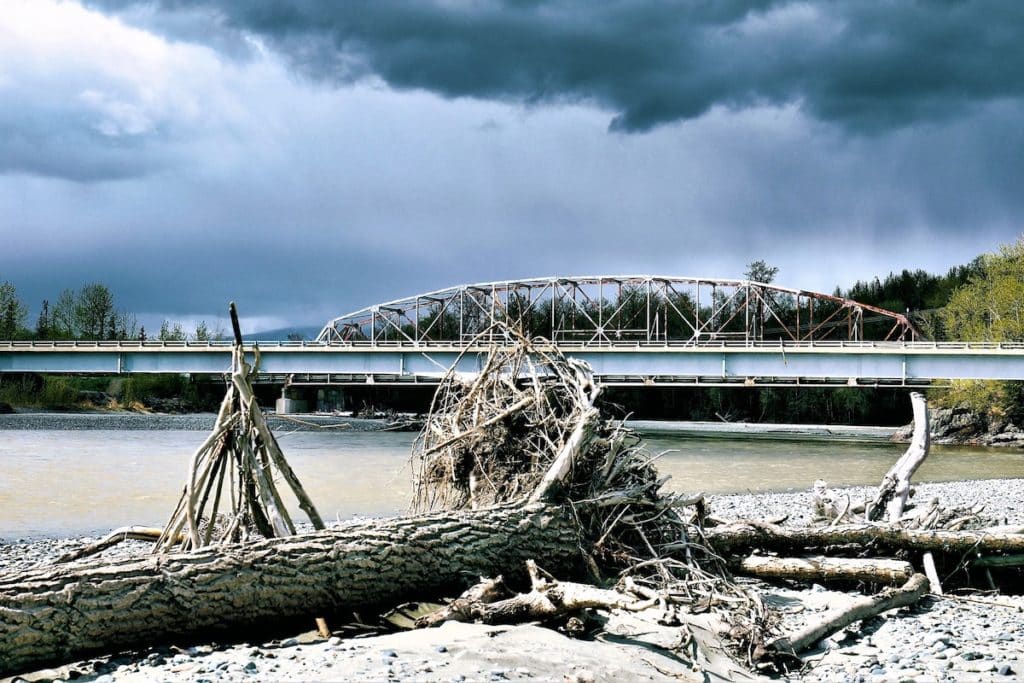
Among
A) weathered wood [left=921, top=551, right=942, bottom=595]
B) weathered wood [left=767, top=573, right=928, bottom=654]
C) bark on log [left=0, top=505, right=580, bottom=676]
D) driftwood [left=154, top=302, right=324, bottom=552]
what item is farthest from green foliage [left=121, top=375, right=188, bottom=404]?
weathered wood [left=767, top=573, right=928, bottom=654]

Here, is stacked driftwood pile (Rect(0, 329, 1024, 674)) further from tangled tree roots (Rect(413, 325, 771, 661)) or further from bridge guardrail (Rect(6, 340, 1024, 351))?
bridge guardrail (Rect(6, 340, 1024, 351))

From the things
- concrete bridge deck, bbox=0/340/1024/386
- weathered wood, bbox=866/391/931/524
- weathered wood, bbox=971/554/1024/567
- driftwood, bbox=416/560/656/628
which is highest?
concrete bridge deck, bbox=0/340/1024/386

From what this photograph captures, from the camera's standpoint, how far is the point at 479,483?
1005cm

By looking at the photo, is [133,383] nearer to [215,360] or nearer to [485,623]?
[215,360]

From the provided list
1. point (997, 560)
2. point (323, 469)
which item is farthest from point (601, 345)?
point (997, 560)

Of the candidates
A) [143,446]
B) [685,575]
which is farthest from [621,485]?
[143,446]

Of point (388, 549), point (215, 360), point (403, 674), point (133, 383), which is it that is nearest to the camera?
point (403, 674)

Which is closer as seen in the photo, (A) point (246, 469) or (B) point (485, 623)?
(B) point (485, 623)

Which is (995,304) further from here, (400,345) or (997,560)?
(997,560)

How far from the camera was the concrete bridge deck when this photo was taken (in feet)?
170

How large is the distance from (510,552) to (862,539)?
447cm

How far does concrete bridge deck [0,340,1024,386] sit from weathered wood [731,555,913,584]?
3315 cm

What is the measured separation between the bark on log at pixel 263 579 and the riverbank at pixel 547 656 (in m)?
0.22

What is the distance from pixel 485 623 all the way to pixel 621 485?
2.93 metres
